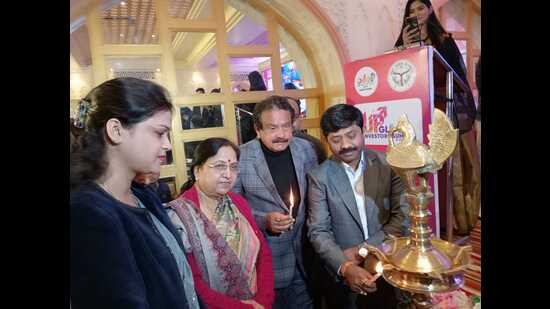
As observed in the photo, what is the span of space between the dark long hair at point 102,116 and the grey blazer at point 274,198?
0.59m

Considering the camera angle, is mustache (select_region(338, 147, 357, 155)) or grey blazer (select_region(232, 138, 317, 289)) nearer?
mustache (select_region(338, 147, 357, 155))

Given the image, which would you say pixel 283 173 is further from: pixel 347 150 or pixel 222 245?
pixel 222 245

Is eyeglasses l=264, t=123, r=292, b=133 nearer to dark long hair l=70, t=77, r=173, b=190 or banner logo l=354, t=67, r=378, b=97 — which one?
banner logo l=354, t=67, r=378, b=97

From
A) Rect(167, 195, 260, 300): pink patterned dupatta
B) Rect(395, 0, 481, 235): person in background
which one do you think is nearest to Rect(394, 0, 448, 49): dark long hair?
Rect(395, 0, 481, 235): person in background

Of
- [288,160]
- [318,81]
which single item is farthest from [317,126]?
[288,160]

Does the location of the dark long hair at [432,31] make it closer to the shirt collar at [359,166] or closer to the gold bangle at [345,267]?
the shirt collar at [359,166]

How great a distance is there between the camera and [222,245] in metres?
0.80

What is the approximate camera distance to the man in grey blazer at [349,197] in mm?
947

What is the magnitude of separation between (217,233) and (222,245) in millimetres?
37

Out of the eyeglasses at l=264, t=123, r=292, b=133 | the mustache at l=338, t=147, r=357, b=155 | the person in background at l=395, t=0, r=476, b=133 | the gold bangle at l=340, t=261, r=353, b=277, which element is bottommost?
the gold bangle at l=340, t=261, r=353, b=277

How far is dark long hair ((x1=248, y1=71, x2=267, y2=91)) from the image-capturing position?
1.29 m

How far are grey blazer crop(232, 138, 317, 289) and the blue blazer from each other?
1.71 feet

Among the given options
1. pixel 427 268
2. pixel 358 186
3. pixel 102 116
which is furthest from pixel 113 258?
pixel 358 186
